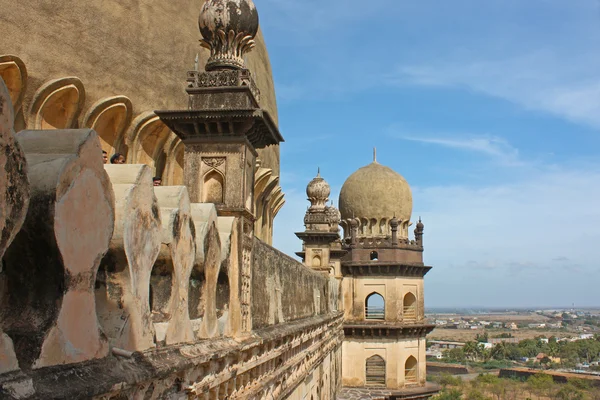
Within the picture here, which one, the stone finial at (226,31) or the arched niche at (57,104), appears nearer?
the stone finial at (226,31)

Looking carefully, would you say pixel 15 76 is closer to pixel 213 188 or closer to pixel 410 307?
pixel 213 188

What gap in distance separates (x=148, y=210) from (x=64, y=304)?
1.03 metres

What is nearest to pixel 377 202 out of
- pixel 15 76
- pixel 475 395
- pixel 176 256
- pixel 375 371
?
pixel 375 371

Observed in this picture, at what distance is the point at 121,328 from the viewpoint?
3479mm

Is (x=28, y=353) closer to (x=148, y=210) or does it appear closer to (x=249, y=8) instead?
(x=148, y=210)

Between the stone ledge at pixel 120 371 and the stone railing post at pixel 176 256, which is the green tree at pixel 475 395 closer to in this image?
the stone ledge at pixel 120 371

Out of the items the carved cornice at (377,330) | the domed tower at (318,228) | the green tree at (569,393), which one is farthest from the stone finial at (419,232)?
the green tree at (569,393)

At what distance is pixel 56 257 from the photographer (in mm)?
2830

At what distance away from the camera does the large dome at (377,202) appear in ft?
93.0

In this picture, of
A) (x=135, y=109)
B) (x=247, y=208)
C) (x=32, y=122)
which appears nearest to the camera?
(x=247, y=208)

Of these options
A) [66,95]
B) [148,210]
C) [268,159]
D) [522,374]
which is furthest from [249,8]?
[522,374]

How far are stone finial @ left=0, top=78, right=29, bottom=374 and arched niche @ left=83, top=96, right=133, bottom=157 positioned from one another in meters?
6.35

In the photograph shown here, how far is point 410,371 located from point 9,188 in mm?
25977

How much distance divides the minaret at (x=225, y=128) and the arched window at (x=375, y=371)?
818 inches
